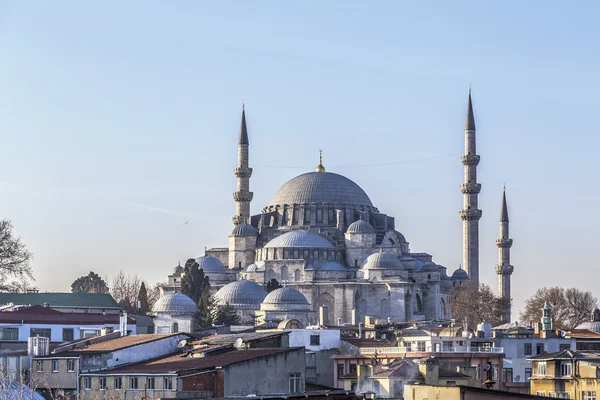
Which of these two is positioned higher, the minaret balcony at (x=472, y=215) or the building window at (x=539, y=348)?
the minaret balcony at (x=472, y=215)

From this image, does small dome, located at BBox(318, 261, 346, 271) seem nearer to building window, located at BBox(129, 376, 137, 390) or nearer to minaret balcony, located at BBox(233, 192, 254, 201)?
minaret balcony, located at BBox(233, 192, 254, 201)

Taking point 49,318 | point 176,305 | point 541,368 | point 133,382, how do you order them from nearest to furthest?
point 133,382 < point 541,368 < point 49,318 < point 176,305

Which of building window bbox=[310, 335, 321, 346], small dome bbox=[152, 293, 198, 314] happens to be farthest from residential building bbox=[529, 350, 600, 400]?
small dome bbox=[152, 293, 198, 314]

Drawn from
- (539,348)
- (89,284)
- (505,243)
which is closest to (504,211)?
(505,243)

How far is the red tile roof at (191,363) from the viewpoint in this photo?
3769 centimetres

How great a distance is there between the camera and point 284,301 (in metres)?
83.6

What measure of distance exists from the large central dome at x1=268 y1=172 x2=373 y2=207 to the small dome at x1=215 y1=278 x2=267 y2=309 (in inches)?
609

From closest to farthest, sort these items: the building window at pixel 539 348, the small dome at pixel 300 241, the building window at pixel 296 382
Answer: the building window at pixel 296 382 → the building window at pixel 539 348 → the small dome at pixel 300 241

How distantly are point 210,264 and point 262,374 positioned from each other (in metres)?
61.0

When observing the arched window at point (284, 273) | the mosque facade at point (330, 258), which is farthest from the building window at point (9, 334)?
the arched window at point (284, 273)

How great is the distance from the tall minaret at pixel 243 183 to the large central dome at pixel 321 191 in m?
3.17

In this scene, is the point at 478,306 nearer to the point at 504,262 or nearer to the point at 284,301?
the point at 284,301

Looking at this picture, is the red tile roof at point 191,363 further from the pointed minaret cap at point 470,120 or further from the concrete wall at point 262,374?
the pointed minaret cap at point 470,120

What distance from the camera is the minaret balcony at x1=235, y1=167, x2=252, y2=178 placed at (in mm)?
101375
